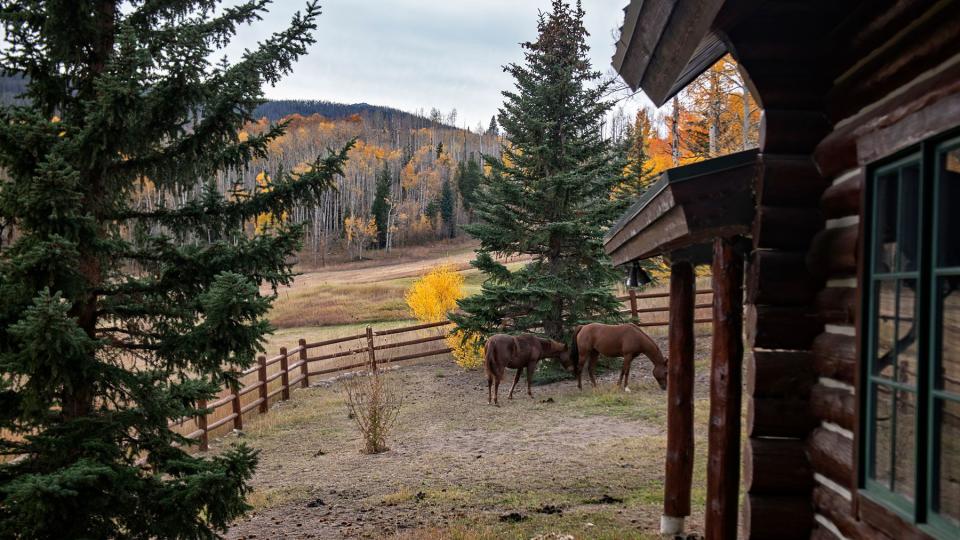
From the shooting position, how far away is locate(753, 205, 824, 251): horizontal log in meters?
3.48

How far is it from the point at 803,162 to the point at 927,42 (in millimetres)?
1027

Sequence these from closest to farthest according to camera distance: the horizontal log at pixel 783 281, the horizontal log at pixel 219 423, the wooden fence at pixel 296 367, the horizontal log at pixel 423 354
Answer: the horizontal log at pixel 783 281, the horizontal log at pixel 219 423, the wooden fence at pixel 296 367, the horizontal log at pixel 423 354

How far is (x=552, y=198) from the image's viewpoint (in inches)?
674

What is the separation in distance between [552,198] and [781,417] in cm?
1382

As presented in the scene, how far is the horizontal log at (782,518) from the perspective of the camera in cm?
350

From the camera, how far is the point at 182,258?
5.95m

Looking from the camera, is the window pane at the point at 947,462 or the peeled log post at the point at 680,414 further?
the peeled log post at the point at 680,414

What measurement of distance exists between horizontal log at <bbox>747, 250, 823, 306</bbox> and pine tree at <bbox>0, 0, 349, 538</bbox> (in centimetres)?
353

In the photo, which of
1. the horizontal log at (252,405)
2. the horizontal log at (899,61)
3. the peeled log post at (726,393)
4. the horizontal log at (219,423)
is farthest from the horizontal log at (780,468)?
the horizontal log at (252,405)

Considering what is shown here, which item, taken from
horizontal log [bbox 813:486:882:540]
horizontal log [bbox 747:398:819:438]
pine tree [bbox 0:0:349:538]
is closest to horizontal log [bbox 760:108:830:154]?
horizontal log [bbox 747:398:819:438]

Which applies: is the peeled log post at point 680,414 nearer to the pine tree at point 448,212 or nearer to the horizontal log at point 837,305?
the horizontal log at point 837,305

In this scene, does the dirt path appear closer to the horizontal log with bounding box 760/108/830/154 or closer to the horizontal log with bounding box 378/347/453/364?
the horizontal log with bounding box 760/108/830/154

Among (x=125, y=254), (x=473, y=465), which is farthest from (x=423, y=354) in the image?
(x=125, y=254)

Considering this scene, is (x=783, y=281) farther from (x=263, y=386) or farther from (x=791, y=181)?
(x=263, y=386)
